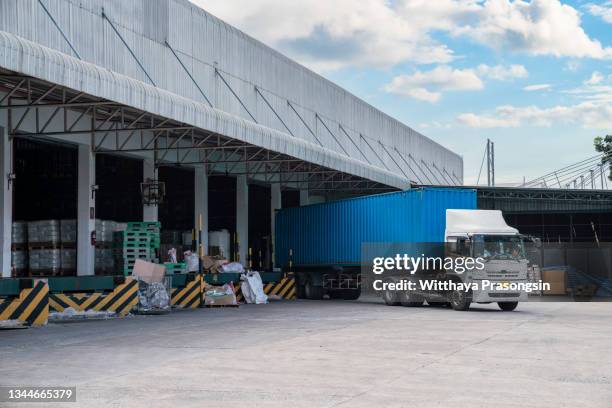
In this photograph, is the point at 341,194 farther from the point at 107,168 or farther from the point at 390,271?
the point at 390,271

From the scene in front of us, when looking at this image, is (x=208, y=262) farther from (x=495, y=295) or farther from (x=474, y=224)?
(x=495, y=295)

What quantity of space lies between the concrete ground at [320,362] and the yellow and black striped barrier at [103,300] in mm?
1457

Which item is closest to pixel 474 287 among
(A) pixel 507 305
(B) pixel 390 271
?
(A) pixel 507 305

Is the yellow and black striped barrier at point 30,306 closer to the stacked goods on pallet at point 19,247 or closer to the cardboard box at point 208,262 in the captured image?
the stacked goods on pallet at point 19,247

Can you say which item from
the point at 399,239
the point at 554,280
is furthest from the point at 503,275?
the point at 554,280

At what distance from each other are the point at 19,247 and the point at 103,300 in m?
5.57

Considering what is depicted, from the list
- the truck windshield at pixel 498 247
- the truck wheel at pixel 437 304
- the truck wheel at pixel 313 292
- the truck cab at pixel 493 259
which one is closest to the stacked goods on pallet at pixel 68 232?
the truck wheel at pixel 313 292

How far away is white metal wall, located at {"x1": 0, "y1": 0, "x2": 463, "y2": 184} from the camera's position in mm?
23844

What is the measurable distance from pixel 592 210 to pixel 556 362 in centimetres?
3986

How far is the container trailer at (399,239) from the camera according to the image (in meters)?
24.8

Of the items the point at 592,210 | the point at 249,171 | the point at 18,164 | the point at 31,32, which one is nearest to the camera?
the point at 31,32

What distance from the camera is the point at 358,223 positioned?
99.1ft

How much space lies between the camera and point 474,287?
24.7 meters

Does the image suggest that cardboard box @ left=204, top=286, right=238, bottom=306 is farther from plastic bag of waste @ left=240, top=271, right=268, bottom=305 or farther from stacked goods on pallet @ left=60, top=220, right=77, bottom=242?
stacked goods on pallet @ left=60, top=220, right=77, bottom=242
